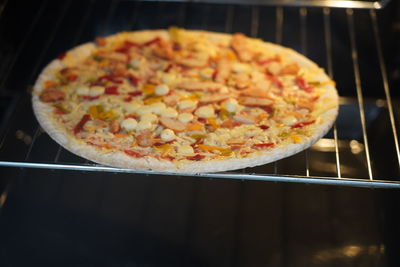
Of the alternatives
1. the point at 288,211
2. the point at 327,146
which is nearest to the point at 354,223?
the point at 288,211

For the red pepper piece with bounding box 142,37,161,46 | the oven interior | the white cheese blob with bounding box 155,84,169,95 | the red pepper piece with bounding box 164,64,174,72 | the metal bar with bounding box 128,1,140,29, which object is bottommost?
the oven interior

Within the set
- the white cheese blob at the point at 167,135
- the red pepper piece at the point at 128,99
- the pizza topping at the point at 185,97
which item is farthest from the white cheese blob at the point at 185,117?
the red pepper piece at the point at 128,99

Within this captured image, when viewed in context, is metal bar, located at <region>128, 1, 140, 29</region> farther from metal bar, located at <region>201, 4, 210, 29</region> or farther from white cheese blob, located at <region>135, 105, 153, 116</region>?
white cheese blob, located at <region>135, 105, 153, 116</region>

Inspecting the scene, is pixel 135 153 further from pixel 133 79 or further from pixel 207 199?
pixel 133 79

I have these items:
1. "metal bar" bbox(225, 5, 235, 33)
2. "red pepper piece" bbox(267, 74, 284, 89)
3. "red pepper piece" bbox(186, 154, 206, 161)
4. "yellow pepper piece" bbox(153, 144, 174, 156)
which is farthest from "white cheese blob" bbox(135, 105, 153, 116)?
"metal bar" bbox(225, 5, 235, 33)

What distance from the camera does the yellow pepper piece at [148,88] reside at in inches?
90.7

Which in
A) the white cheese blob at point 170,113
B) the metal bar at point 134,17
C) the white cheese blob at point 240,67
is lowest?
the white cheese blob at point 170,113

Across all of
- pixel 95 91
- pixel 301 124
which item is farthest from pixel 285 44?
pixel 95 91

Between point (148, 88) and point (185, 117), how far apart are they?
0.26 metres

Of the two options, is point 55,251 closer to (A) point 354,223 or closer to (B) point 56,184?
(B) point 56,184

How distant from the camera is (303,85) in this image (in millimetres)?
2350

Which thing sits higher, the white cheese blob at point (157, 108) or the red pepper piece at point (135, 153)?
the white cheese blob at point (157, 108)

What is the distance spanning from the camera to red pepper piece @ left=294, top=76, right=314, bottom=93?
7.64 ft

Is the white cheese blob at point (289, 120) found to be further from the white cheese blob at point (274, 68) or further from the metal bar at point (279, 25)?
the metal bar at point (279, 25)
